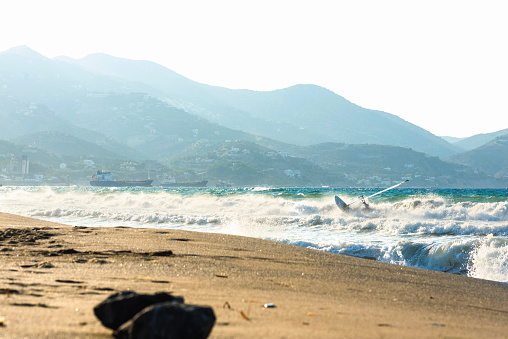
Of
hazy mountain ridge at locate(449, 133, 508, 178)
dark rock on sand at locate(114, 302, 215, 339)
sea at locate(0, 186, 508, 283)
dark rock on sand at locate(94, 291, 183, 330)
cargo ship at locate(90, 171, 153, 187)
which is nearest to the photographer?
dark rock on sand at locate(114, 302, 215, 339)

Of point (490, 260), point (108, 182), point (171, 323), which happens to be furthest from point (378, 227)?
point (108, 182)

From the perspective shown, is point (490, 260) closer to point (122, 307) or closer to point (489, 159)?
point (122, 307)

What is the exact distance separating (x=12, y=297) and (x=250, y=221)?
15.6m

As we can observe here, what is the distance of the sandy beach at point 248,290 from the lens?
3.41m

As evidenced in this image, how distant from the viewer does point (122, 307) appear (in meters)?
2.81

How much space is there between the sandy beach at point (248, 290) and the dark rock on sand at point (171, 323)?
1.98 feet

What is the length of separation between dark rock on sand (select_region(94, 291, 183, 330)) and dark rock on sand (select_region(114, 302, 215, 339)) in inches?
11.0

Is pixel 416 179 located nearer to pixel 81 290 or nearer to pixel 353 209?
pixel 353 209

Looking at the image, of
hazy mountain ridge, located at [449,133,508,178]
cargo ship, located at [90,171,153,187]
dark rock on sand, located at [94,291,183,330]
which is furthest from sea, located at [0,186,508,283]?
hazy mountain ridge, located at [449,133,508,178]

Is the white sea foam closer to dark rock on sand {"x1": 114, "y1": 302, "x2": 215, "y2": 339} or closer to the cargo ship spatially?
dark rock on sand {"x1": 114, "y1": 302, "x2": 215, "y2": 339}

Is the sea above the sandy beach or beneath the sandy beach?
beneath

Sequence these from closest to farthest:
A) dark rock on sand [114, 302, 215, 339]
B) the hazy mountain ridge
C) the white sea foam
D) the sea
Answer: dark rock on sand [114, 302, 215, 339]
the white sea foam
the sea
the hazy mountain ridge

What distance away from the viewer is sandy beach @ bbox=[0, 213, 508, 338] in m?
3.41

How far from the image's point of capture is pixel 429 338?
349cm
